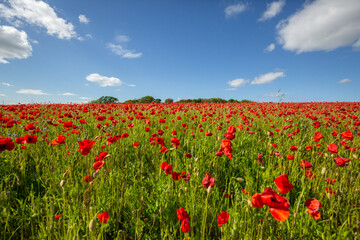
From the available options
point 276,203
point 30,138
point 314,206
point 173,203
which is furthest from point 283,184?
point 30,138

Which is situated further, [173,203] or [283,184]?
[173,203]

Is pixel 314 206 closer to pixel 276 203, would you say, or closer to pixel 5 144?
pixel 276 203

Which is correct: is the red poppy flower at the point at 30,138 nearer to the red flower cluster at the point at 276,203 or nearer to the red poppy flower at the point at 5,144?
the red poppy flower at the point at 5,144

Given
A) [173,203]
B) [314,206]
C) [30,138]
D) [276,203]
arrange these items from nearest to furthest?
[276,203] < [314,206] < [173,203] < [30,138]

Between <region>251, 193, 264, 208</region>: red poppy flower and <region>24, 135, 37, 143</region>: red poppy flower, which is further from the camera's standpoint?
<region>24, 135, 37, 143</region>: red poppy flower

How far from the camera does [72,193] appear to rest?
5.74 ft

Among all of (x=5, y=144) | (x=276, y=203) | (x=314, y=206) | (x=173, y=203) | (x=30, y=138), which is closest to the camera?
(x=276, y=203)

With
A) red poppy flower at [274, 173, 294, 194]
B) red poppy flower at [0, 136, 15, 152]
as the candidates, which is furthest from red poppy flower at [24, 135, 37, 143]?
red poppy flower at [274, 173, 294, 194]

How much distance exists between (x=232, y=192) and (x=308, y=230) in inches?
31.5

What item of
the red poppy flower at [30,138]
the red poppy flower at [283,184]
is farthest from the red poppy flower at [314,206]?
the red poppy flower at [30,138]

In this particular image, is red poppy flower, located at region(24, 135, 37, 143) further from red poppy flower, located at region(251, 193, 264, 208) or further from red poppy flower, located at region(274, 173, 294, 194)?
red poppy flower, located at region(274, 173, 294, 194)

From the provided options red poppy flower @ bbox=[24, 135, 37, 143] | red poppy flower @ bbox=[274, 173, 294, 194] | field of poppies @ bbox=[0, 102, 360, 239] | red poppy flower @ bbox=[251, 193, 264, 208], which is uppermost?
red poppy flower @ bbox=[24, 135, 37, 143]

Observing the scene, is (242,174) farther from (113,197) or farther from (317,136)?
(113,197)

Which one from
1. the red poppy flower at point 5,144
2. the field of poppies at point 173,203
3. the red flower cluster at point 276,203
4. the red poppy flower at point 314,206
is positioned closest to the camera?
the red flower cluster at point 276,203
